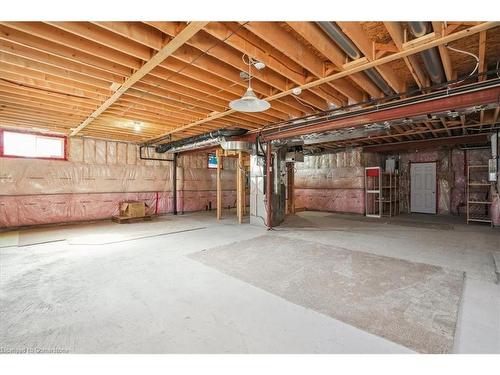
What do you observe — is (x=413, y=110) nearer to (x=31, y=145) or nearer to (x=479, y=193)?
(x=479, y=193)

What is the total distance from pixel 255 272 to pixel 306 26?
2.68 metres

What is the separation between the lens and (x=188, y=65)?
293cm

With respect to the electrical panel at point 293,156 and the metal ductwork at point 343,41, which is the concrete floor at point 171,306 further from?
the electrical panel at point 293,156

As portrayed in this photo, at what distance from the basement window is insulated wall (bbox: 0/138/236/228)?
17 centimetres

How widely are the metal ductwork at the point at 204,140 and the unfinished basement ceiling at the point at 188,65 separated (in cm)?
67

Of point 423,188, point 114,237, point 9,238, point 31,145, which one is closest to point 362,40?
point 114,237

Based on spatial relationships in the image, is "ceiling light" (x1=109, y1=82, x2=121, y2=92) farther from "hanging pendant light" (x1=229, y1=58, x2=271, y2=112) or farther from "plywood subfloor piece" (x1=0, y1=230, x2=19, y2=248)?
"plywood subfloor piece" (x1=0, y1=230, x2=19, y2=248)

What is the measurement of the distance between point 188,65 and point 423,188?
9.22 m

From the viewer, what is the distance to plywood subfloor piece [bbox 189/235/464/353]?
183cm

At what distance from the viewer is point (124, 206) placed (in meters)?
6.99

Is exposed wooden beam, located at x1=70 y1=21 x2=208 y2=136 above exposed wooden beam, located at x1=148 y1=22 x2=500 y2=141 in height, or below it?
above

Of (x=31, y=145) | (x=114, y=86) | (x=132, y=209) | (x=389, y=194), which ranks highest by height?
(x=114, y=86)

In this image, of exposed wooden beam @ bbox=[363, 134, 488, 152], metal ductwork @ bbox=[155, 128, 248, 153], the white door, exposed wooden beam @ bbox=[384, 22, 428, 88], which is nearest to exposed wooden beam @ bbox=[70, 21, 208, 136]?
exposed wooden beam @ bbox=[384, 22, 428, 88]

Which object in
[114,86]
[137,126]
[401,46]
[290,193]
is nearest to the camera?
[401,46]
